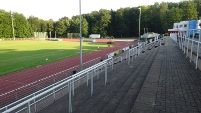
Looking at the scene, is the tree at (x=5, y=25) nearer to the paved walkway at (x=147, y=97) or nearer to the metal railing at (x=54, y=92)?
the metal railing at (x=54, y=92)

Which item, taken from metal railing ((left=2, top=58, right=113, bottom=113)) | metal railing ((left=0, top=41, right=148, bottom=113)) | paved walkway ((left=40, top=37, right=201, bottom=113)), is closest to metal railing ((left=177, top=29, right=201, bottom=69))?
paved walkway ((left=40, top=37, right=201, bottom=113))

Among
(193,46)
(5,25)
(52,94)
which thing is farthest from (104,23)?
(52,94)

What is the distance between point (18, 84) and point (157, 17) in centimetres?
7667

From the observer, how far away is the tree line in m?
79.7

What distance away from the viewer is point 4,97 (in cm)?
1092

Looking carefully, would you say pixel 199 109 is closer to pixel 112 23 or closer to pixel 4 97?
pixel 4 97

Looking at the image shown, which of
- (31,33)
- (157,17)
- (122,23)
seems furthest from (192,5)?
(31,33)

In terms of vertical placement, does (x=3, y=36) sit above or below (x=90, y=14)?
below

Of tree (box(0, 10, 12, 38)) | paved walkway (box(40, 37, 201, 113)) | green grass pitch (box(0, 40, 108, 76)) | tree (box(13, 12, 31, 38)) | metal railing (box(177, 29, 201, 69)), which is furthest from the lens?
→ tree (box(13, 12, 31, 38))

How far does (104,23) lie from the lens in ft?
309

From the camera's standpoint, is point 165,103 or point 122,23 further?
point 122,23

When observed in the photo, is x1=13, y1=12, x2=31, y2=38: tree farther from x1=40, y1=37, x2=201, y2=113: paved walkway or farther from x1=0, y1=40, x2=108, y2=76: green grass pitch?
x1=40, y1=37, x2=201, y2=113: paved walkway

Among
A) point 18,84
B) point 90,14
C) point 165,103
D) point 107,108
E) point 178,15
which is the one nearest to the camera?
point 165,103

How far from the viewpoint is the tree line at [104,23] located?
79.7 meters
